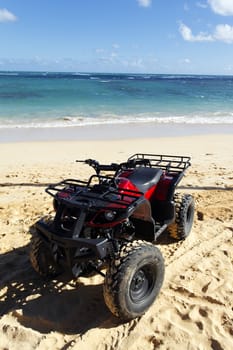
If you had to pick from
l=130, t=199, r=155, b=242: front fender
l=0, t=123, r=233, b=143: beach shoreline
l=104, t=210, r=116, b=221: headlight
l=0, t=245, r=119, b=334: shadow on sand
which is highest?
l=104, t=210, r=116, b=221: headlight

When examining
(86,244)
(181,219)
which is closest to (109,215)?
(86,244)

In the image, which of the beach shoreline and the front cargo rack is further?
the beach shoreline

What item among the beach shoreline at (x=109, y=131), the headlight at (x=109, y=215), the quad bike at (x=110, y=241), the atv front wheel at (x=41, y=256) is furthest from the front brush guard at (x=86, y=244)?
the beach shoreline at (x=109, y=131)

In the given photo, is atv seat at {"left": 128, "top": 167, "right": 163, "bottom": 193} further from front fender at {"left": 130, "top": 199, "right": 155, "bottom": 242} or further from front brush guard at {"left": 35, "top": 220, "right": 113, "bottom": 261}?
front brush guard at {"left": 35, "top": 220, "right": 113, "bottom": 261}

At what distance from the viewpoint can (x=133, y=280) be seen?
3.23m

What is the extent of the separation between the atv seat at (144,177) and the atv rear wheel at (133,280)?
890mm

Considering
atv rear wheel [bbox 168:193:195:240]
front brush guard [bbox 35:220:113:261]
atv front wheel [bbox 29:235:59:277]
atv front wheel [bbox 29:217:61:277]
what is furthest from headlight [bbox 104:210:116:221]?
atv rear wheel [bbox 168:193:195:240]

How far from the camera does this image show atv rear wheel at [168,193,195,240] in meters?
4.55

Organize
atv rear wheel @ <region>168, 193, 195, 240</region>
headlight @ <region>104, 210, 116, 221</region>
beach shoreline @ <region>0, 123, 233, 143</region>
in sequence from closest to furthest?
headlight @ <region>104, 210, 116, 221</region> → atv rear wheel @ <region>168, 193, 195, 240</region> → beach shoreline @ <region>0, 123, 233, 143</region>

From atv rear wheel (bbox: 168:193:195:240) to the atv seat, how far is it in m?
0.57

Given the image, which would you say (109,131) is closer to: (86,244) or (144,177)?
(144,177)

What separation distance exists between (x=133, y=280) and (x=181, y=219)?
152 centimetres

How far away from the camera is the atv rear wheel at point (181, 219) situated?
455 centimetres

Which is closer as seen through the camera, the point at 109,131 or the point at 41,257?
the point at 41,257
